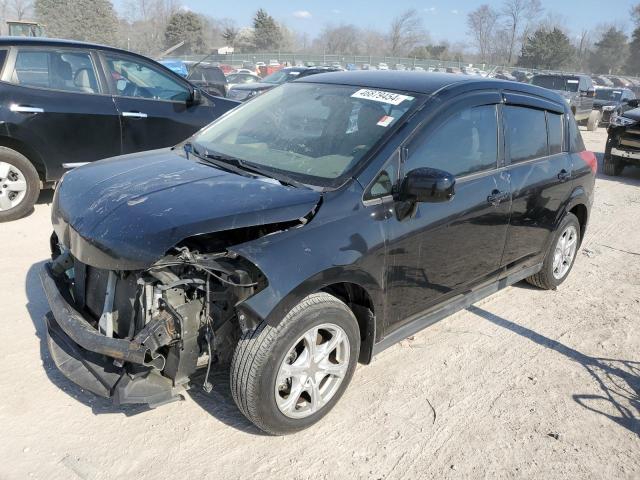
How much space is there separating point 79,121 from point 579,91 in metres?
16.9

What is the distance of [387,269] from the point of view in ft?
10.0

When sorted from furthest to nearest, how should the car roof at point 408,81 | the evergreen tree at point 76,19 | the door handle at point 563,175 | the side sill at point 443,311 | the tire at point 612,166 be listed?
the evergreen tree at point 76,19, the tire at point 612,166, the door handle at point 563,175, the car roof at point 408,81, the side sill at point 443,311

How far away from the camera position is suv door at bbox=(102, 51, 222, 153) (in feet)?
20.9

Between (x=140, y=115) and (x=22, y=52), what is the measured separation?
134cm

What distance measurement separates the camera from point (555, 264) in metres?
4.90

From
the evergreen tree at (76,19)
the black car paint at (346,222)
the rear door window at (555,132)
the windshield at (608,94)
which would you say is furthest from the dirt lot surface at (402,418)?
the evergreen tree at (76,19)

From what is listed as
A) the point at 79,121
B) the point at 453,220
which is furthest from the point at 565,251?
the point at 79,121

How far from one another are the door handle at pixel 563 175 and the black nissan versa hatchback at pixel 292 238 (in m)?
0.42

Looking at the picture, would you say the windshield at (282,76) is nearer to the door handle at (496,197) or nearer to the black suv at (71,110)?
the black suv at (71,110)

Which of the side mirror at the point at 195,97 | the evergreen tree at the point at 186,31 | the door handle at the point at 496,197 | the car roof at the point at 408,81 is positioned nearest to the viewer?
the car roof at the point at 408,81

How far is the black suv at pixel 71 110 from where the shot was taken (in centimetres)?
571

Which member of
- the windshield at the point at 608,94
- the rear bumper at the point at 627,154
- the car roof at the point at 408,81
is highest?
the windshield at the point at 608,94

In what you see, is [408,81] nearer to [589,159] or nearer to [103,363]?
→ [589,159]

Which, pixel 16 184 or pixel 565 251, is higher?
pixel 16 184
